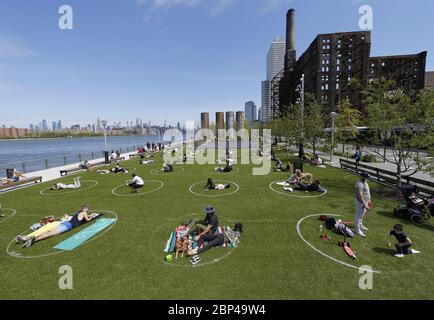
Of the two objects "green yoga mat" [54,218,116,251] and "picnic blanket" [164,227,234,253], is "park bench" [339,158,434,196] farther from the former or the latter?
"green yoga mat" [54,218,116,251]

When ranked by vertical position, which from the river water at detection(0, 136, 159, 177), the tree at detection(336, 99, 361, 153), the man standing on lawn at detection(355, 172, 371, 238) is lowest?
the river water at detection(0, 136, 159, 177)

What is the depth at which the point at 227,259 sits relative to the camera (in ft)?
22.1

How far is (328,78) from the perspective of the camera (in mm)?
75688

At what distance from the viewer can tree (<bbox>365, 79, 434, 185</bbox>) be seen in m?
11.6

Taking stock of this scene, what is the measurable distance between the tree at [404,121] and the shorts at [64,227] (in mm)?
15318

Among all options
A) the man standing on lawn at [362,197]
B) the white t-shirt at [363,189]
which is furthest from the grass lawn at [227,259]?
the white t-shirt at [363,189]

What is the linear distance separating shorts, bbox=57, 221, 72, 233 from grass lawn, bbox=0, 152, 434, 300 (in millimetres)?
605

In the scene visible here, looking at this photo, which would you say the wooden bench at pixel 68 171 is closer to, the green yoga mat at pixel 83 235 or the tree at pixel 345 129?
the green yoga mat at pixel 83 235

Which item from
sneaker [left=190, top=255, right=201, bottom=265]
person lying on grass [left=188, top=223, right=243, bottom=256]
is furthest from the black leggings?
sneaker [left=190, top=255, right=201, bottom=265]

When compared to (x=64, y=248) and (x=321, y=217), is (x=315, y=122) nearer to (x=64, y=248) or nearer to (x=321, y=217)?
(x=321, y=217)

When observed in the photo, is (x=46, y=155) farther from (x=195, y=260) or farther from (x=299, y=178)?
(x=195, y=260)

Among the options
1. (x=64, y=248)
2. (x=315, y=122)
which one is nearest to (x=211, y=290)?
(x=64, y=248)

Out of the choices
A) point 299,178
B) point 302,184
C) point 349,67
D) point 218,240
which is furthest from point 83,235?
point 349,67
